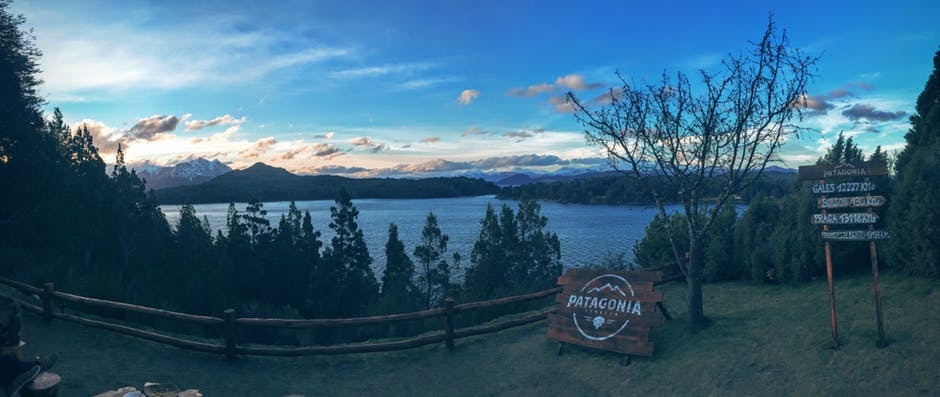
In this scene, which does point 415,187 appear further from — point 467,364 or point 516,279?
point 467,364

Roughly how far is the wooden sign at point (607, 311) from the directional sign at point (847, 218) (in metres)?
2.80

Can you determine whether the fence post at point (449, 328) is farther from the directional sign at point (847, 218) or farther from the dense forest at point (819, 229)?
the directional sign at point (847, 218)

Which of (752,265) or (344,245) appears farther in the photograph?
(344,245)

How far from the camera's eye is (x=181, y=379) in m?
8.88

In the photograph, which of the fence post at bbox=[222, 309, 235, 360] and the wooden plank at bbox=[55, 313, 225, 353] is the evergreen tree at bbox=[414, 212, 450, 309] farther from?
the fence post at bbox=[222, 309, 235, 360]

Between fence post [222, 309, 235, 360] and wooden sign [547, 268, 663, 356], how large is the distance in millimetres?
6078

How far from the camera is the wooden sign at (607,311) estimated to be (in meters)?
8.96

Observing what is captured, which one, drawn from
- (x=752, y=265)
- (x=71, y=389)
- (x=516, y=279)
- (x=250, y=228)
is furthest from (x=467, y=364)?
(x=250, y=228)

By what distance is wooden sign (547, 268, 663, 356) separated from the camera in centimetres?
896

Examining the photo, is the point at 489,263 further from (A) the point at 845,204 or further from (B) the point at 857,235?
(B) the point at 857,235

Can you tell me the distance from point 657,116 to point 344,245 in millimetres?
32683

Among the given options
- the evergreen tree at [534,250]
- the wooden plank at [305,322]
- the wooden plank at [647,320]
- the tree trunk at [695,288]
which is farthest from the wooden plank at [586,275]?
the evergreen tree at [534,250]

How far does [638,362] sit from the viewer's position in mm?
8719

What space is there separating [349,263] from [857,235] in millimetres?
35570
